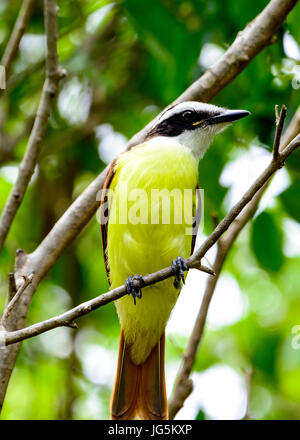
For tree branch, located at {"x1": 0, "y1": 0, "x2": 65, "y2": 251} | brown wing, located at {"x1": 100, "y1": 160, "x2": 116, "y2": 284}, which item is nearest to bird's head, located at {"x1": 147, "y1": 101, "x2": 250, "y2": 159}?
brown wing, located at {"x1": 100, "y1": 160, "x2": 116, "y2": 284}

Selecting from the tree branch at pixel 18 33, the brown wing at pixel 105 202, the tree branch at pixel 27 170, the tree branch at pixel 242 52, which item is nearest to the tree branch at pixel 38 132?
the tree branch at pixel 27 170

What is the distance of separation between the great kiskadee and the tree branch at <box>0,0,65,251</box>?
1.39 ft

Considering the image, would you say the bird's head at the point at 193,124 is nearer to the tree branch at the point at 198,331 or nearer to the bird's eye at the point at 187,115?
the bird's eye at the point at 187,115

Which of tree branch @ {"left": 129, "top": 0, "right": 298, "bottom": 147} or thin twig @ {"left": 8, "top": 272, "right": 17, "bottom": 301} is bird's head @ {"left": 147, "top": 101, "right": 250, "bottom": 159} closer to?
tree branch @ {"left": 129, "top": 0, "right": 298, "bottom": 147}

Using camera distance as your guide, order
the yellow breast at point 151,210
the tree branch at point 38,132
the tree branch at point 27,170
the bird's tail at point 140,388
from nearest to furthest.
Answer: the tree branch at point 27,170 → the tree branch at point 38,132 → the yellow breast at point 151,210 → the bird's tail at point 140,388

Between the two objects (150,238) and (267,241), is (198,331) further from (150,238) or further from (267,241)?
(267,241)

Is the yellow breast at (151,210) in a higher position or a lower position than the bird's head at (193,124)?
lower

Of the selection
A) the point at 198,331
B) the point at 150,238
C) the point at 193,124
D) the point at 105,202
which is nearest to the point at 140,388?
the point at 198,331

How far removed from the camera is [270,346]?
460cm

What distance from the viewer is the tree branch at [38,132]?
316 centimetres

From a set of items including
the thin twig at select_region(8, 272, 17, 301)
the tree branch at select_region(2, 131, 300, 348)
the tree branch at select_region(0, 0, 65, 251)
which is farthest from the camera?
the tree branch at select_region(0, 0, 65, 251)

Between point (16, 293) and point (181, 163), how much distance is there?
1331 millimetres

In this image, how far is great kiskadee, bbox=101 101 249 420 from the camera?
10.8ft
